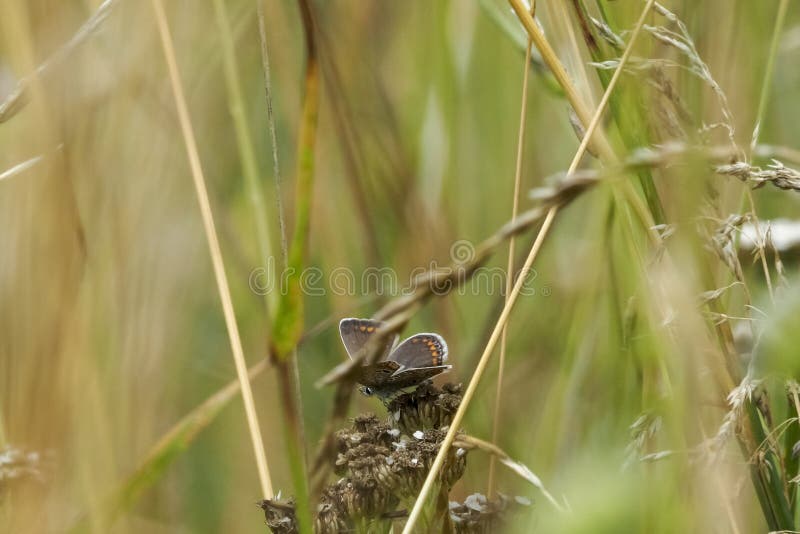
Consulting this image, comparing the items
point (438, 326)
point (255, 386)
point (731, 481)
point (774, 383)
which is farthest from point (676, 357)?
point (255, 386)

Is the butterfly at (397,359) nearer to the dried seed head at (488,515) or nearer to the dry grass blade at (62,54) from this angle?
the dried seed head at (488,515)

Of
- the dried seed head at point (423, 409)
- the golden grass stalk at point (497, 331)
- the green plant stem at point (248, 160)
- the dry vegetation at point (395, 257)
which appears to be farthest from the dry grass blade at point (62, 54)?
the dried seed head at point (423, 409)

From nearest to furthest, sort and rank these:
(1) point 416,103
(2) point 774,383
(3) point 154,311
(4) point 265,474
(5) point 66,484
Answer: (4) point 265,474 → (2) point 774,383 → (5) point 66,484 → (3) point 154,311 → (1) point 416,103

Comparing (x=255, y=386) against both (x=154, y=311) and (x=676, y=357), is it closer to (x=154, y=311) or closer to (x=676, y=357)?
(x=154, y=311)

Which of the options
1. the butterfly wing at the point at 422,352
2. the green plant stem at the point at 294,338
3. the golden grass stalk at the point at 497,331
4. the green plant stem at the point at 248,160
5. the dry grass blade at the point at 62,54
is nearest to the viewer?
the green plant stem at the point at 294,338

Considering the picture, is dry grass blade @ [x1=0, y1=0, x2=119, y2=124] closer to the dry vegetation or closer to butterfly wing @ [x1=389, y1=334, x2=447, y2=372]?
the dry vegetation

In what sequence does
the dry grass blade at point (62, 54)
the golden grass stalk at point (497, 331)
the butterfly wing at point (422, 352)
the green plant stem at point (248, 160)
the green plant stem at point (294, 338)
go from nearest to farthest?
1. the green plant stem at point (294, 338)
2. the golden grass stalk at point (497, 331)
3. the green plant stem at point (248, 160)
4. the dry grass blade at point (62, 54)
5. the butterfly wing at point (422, 352)

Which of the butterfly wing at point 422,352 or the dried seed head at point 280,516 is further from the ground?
the butterfly wing at point 422,352

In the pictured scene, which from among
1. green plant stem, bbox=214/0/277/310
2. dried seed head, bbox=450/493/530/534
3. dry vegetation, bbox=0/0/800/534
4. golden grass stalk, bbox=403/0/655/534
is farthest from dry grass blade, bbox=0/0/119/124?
dried seed head, bbox=450/493/530/534
